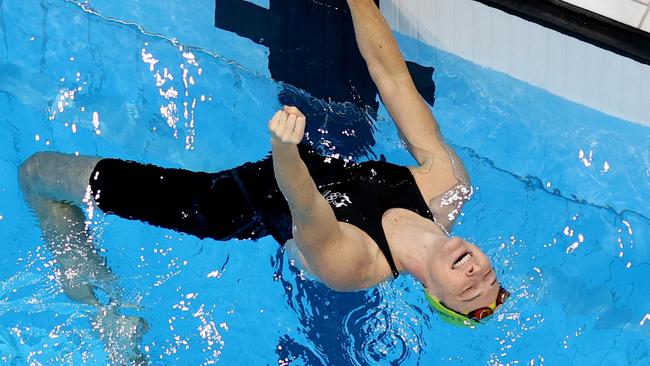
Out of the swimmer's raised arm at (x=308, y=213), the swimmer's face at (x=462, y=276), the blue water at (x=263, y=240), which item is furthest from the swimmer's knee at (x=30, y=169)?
the swimmer's face at (x=462, y=276)

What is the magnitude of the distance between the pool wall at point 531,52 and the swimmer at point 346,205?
692 mm

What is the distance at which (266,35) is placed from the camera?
10.1 ft

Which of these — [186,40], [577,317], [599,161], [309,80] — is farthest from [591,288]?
[186,40]

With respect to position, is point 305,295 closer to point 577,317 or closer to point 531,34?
point 577,317

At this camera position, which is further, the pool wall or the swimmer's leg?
the pool wall

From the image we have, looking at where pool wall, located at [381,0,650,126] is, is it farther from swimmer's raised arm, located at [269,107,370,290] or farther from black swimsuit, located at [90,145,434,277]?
swimmer's raised arm, located at [269,107,370,290]

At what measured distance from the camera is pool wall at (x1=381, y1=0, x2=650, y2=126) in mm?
3260

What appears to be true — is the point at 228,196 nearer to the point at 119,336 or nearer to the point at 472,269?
the point at 119,336

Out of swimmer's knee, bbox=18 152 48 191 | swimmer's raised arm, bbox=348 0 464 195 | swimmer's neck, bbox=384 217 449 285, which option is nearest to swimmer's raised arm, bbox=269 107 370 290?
swimmer's neck, bbox=384 217 449 285

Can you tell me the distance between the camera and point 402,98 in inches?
99.3


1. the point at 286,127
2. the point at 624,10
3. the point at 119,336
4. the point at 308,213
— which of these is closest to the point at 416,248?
the point at 308,213

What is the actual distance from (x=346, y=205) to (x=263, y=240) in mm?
537

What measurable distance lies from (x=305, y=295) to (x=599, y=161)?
126cm

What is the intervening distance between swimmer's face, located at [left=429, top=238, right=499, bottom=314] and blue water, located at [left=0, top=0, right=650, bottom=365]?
507 millimetres
